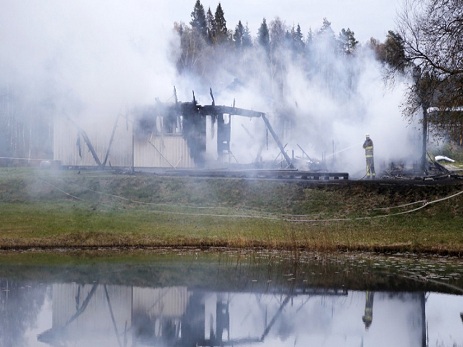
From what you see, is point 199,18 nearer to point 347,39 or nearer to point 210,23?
point 210,23

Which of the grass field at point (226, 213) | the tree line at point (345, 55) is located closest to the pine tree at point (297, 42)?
the tree line at point (345, 55)

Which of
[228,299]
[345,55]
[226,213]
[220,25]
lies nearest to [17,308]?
[228,299]

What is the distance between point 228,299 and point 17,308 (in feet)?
20.9

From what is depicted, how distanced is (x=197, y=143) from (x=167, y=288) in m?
30.5

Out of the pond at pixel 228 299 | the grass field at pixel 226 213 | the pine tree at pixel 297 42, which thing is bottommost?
the pond at pixel 228 299

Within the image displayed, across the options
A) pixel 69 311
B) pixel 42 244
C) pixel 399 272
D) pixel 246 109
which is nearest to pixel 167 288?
pixel 69 311

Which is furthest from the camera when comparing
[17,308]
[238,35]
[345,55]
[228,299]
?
[238,35]

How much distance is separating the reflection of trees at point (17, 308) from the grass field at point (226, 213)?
32.3 ft

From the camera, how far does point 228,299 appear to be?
87.0ft

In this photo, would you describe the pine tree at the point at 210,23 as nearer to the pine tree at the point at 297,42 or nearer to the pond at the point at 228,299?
the pine tree at the point at 297,42

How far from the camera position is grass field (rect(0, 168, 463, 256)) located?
125ft

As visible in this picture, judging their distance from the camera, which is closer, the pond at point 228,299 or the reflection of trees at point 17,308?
the reflection of trees at point 17,308

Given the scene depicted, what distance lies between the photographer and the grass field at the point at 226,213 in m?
38.1

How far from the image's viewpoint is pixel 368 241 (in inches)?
1491
